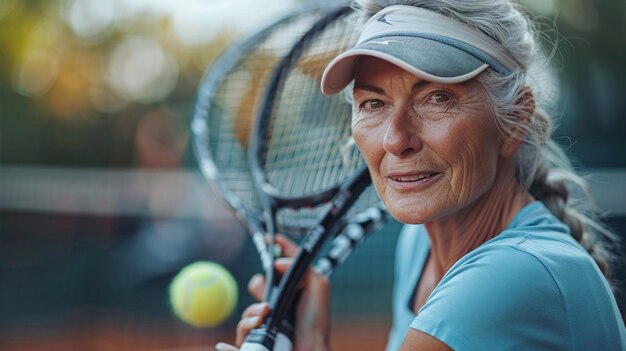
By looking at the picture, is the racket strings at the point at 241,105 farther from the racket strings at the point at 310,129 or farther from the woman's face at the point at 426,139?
the woman's face at the point at 426,139

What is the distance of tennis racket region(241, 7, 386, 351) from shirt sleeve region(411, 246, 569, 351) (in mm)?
588

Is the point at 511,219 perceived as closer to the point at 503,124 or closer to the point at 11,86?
the point at 503,124

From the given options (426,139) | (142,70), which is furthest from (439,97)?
(142,70)

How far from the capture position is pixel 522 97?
156cm

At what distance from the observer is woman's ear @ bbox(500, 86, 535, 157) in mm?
1548

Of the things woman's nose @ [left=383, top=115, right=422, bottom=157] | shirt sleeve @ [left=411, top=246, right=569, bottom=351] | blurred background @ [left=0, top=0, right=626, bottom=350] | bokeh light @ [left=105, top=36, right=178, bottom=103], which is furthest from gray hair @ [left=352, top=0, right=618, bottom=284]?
bokeh light @ [left=105, top=36, right=178, bottom=103]

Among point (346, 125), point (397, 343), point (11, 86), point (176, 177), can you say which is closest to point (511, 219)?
point (397, 343)

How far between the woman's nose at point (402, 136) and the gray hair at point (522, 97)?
0.15 m

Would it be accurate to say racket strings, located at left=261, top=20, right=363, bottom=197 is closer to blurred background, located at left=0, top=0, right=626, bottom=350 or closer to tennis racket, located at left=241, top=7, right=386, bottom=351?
tennis racket, located at left=241, top=7, right=386, bottom=351

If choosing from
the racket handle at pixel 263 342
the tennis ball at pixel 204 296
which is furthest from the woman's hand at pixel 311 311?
the tennis ball at pixel 204 296

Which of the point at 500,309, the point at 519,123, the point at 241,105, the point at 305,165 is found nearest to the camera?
the point at 500,309

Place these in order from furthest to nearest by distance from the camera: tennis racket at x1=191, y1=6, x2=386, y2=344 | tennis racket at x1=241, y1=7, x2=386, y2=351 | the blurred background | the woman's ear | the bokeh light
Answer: the bokeh light < the blurred background < tennis racket at x1=191, y1=6, x2=386, y2=344 < tennis racket at x1=241, y1=7, x2=386, y2=351 < the woman's ear

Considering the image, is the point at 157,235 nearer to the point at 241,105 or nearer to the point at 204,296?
the point at 204,296

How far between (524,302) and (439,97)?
1.35ft
